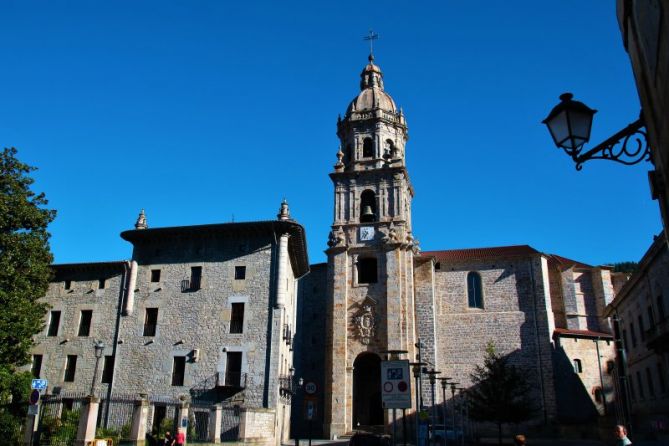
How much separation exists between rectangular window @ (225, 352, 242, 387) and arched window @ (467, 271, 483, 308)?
20534 millimetres

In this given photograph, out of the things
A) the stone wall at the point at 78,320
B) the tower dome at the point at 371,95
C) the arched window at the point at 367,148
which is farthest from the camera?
the tower dome at the point at 371,95

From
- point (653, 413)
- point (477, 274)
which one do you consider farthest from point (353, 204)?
point (653, 413)

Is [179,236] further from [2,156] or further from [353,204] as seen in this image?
[353,204]

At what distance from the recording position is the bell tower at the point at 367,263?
36219 millimetres

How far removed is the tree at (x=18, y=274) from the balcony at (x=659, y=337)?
88.2 feet

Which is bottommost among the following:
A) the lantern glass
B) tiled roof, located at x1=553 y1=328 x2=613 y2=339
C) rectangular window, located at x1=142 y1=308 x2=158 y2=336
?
the lantern glass

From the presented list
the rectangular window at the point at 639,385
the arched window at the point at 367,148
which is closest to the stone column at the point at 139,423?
the rectangular window at the point at 639,385

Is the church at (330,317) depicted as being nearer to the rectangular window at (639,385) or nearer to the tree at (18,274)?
the tree at (18,274)

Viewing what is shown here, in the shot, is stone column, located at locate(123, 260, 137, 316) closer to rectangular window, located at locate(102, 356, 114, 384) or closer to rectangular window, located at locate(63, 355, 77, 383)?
rectangular window, located at locate(102, 356, 114, 384)

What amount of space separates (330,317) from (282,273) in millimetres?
11320

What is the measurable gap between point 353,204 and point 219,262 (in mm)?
14380

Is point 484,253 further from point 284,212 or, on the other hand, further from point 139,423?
point 139,423

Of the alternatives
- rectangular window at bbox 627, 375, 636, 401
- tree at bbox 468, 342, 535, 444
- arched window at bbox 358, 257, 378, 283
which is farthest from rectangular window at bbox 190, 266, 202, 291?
rectangular window at bbox 627, 375, 636, 401

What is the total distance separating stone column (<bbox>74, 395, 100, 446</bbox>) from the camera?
18906 mm
